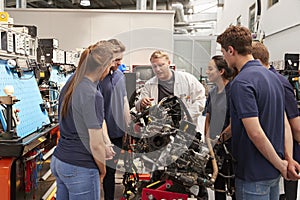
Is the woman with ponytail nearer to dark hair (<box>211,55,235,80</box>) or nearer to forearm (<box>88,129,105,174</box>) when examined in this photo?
forearm (<box>88,129,105,174</box>)

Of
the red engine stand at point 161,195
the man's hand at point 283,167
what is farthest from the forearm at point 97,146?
the man's hand at point 283,167

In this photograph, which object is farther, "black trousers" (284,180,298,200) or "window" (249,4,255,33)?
"window" (249,4,255,33)

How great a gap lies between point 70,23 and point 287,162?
5705mm

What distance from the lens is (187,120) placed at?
1.44 meters

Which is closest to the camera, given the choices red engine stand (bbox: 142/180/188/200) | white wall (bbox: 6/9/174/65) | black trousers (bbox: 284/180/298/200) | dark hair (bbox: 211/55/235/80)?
red engine stand (bbox: 142/180/188/200)

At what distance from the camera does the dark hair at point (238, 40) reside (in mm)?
1309

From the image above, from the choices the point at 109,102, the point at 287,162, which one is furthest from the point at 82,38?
the point at 287,162

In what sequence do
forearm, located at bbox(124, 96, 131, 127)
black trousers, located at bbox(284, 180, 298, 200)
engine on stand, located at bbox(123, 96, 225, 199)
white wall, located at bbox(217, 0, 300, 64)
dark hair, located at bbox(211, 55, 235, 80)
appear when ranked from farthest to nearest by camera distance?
white wall, located at bbox(217, 0, 300, 64) < black trousers, located at bbox(284, 180, 298, 200) < dark hair, located at bbox(211, 55, 235, 80) < forearm, located at bbox(124, 96, 131, 127) < engine on stand, located at bbox(123, 96, 225, 199)

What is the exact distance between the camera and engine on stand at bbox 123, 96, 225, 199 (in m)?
1.33

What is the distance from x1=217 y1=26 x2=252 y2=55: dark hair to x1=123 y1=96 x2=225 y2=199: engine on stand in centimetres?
38

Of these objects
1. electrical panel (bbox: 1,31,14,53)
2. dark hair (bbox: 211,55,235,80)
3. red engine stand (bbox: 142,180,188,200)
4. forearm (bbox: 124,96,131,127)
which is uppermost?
electrical panel (bbox: 1,31,14,53)

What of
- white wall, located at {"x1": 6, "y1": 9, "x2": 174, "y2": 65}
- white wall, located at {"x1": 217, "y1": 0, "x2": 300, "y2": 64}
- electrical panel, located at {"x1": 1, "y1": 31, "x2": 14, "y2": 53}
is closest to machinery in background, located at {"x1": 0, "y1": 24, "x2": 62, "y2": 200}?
electrical panel, located at {"x1": 1, "y1": 31, "x2": 14, "y2": 53}

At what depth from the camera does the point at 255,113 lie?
1220 mm

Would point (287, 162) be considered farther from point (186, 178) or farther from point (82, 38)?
point (82, 38)
